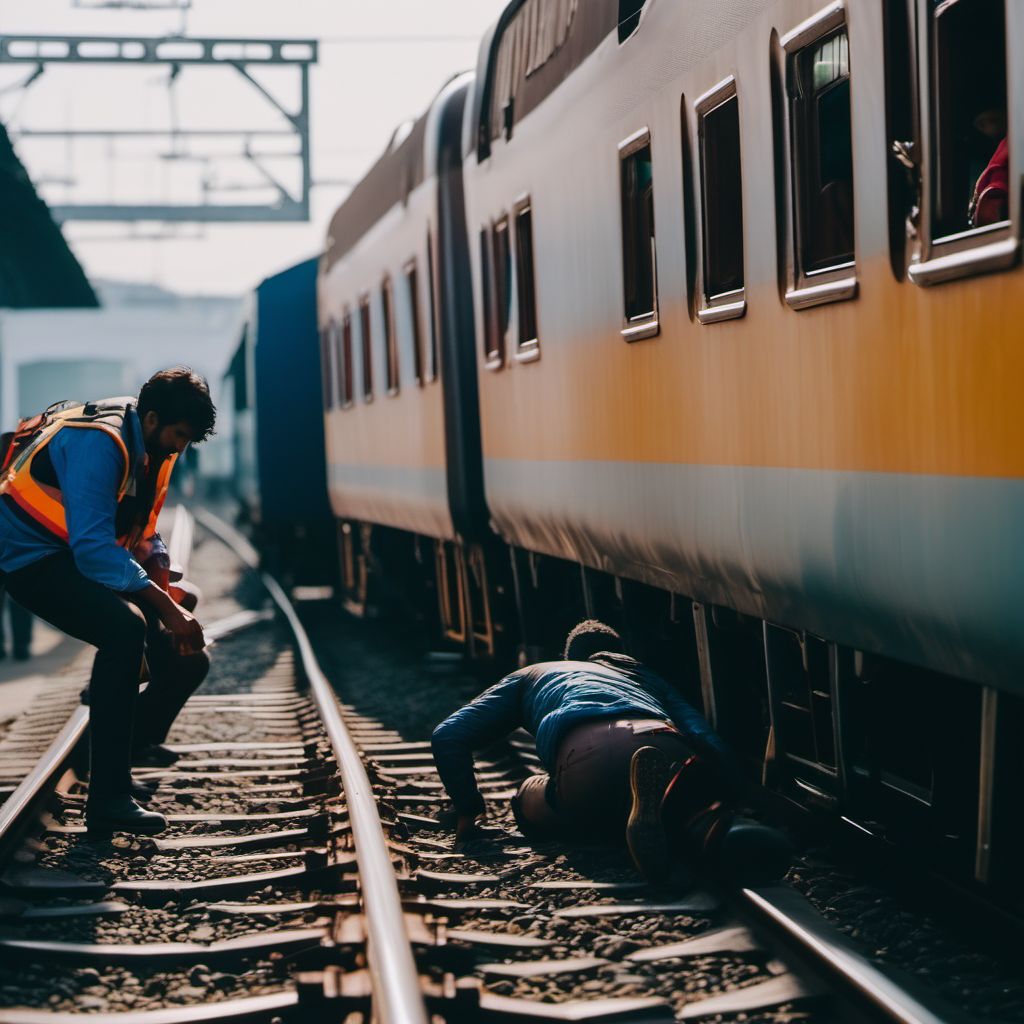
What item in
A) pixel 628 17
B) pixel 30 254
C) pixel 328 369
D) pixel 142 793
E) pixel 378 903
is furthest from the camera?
pixel 30 254

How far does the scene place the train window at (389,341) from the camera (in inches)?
563

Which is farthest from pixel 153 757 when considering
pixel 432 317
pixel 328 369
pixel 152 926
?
pixel 328 369

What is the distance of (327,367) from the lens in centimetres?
1934

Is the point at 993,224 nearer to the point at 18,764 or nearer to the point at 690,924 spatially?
the point at 690,924

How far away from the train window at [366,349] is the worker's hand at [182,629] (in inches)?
354

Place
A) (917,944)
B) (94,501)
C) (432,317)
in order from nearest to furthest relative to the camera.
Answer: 1. (917,944)
2. (94,501)
3. (432,317)

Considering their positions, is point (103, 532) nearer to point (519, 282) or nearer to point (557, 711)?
point (557, 711)

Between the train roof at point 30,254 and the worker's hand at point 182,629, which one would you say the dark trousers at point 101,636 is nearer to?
the worker's hand at point 182,629

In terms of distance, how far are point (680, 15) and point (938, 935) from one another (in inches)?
133

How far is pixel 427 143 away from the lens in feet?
40.7

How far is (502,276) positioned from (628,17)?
2940 millimetres

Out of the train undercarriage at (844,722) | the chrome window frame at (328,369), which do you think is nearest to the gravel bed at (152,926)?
the train undercarriage at (844,722)

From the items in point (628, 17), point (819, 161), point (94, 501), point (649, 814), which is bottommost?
point (649, 814)

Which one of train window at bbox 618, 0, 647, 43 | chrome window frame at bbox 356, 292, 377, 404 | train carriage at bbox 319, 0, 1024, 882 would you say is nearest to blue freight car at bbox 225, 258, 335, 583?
chrome window frame at bbox 356, 292, 377, 404
